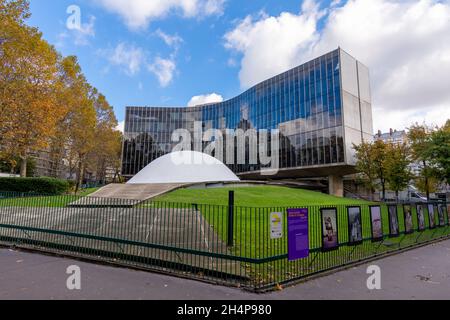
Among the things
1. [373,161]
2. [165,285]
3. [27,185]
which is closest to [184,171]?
[27,185]

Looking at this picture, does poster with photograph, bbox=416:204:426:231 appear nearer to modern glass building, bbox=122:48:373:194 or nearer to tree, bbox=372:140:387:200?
tree, bbox=372:140:387:200

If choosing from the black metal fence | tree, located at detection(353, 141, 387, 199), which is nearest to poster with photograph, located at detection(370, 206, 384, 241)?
the black metal fence

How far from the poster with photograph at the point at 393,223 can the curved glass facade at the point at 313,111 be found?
2962cm

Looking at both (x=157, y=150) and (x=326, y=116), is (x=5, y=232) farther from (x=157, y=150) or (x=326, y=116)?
(x=157, y=150)

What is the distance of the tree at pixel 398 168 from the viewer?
31.2 metres

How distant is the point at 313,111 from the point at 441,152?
881 inches

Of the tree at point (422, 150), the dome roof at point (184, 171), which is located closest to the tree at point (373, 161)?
the tree at point (422, 150)

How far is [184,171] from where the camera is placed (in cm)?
2811

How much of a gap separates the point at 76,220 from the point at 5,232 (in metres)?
2.60

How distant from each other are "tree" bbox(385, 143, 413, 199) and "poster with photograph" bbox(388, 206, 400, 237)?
24.4m

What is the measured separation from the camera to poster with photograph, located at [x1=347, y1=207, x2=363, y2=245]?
8.09m

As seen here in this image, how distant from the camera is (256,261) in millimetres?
6035

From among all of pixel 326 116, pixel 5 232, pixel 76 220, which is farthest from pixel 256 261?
pixel 326 116

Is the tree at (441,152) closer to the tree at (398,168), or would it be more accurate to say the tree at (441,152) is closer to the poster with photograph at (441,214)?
the tree at (398,168)
